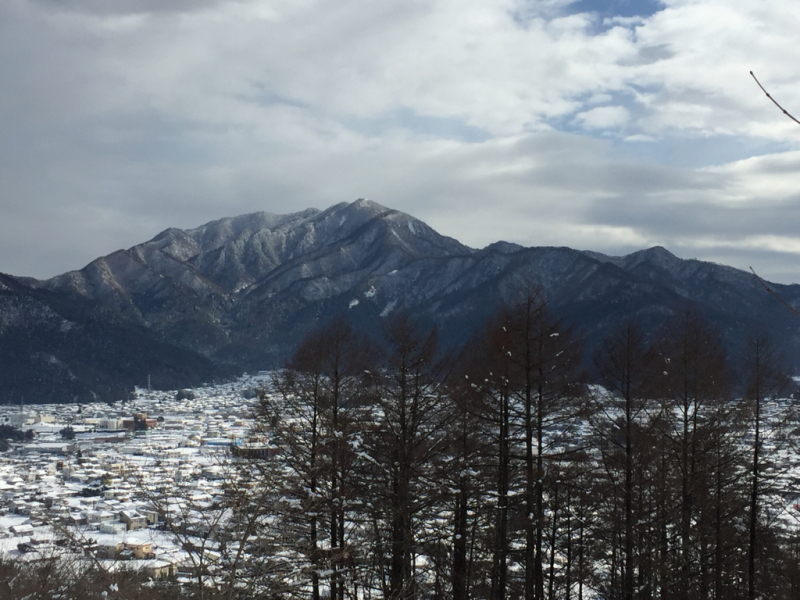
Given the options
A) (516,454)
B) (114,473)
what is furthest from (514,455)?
(114,473)

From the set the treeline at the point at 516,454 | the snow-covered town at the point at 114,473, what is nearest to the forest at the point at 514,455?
the treeline at the point at 516,454

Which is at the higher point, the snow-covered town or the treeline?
the treeline

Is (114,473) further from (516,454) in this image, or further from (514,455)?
(514,455)

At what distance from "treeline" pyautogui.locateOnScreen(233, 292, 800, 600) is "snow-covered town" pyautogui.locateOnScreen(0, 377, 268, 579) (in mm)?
2758

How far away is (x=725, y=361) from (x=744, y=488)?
341 cm

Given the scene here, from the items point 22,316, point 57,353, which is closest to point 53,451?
point 57,353

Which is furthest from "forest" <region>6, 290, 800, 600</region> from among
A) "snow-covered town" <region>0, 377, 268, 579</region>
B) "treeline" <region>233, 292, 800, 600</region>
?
"snow-covered town" <region>0, 377, 268, 579</region>

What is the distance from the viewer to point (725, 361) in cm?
1778

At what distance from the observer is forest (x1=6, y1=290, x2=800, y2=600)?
15.0 meters

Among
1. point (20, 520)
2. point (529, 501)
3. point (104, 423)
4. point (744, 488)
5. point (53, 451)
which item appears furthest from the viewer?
point (104, 423)

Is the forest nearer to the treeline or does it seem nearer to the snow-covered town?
the treeline

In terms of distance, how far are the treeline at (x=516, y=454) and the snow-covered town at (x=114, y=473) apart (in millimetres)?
2758

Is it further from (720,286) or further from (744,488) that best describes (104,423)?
(720,286)

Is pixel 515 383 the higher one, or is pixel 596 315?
pixel 596 315
